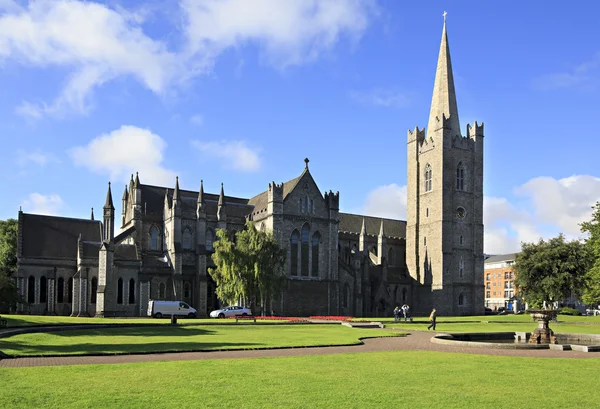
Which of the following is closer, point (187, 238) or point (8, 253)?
point (187, 238)

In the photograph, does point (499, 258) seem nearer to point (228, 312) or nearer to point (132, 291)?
point (228, 312)

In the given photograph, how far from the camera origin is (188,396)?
1393 cm

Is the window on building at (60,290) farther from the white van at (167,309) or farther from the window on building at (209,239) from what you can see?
the window on building at (209,239)

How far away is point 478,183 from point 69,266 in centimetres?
5873

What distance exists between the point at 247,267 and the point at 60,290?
74.8 ft

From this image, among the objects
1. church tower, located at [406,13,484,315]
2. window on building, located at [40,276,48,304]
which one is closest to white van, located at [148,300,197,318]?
window on building, located at [40,276,48,304]

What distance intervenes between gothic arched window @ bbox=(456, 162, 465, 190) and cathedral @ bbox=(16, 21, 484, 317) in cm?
22

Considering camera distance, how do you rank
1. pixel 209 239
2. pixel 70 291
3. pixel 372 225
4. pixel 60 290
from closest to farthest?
1. pixel 60 290
2. pixel 70 291
3. pixel 209 239
4. pixel 372 225

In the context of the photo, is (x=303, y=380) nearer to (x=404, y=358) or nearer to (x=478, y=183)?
(x=404, y=358)

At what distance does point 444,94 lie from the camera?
95.2 metres

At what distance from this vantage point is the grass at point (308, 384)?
1339 centimetres

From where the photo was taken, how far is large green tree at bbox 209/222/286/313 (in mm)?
63219

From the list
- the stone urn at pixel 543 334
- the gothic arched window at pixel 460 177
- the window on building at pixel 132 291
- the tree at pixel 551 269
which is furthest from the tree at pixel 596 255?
the window on building at pixel 132 291

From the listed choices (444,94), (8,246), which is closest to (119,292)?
(8,246)
